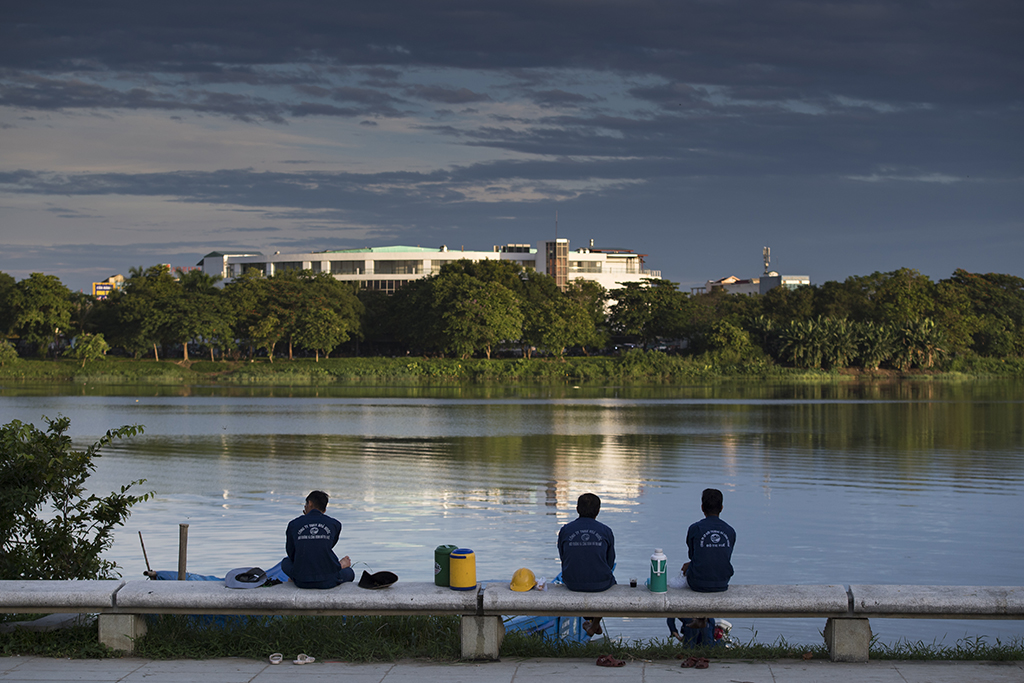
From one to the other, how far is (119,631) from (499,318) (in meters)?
80.1

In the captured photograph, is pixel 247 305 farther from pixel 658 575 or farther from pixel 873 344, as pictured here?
pixel 658 575

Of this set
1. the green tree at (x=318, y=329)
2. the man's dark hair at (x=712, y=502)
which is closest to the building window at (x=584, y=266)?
the green tree at (x=318, y=329)

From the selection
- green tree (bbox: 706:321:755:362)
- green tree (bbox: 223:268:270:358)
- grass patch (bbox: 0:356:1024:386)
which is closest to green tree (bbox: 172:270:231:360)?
green tree (bbox: 223:268:270:358)

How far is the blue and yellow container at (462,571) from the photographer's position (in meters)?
8.32

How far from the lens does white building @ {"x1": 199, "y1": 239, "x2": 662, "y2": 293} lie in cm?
14750

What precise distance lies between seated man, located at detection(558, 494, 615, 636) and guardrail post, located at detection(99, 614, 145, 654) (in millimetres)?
3753

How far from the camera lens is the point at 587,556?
8.48 meters

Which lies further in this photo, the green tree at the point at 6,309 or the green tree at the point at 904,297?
the green tree at the point at 904,297

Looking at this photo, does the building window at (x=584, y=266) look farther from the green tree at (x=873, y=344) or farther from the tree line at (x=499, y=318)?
the green tree at (x=873, y=344)

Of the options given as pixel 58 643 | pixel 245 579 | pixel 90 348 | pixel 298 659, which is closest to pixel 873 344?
pixel 90 348

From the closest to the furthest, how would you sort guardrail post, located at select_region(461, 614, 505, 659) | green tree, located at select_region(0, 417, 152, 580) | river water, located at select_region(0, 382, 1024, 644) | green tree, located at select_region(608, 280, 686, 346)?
guardrail post, located at select_region(461, 614, 505, 659)
green tree, located at select_region(0, 417, 152, 580)
river water, located at select_region(0, 382, 1024, 644)
green tree, located at select_region(608, 280, 686, 346)

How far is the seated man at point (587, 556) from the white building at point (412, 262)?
429ft

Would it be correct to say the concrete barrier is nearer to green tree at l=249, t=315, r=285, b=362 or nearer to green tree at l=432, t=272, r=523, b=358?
green tree at l=432, t=272, r=523, b=358

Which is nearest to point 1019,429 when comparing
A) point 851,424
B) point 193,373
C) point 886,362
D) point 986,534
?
point 851,424
